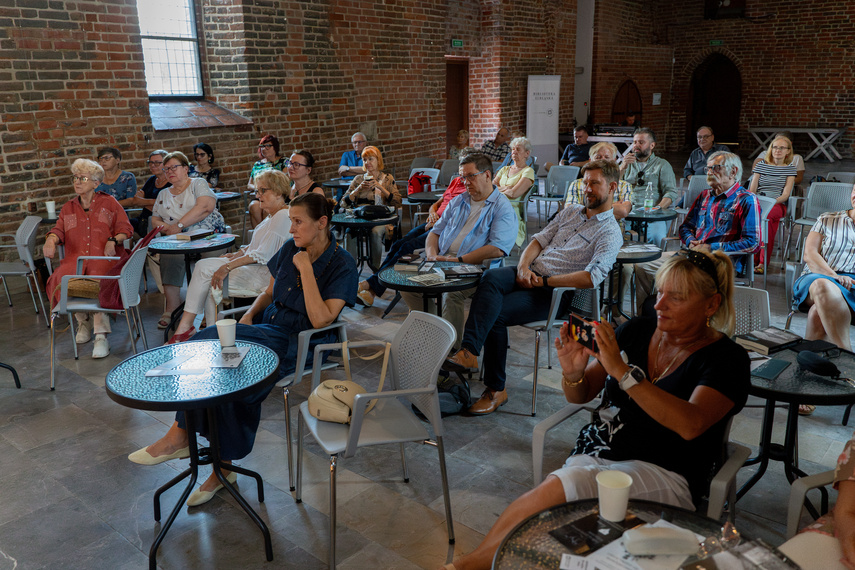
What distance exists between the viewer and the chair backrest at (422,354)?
238cm

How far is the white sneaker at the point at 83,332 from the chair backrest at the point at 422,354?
117 inches

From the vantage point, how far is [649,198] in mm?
5320

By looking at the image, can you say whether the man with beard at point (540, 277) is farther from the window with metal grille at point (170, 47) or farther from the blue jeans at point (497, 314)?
the window with metal grille at point (170, 47)

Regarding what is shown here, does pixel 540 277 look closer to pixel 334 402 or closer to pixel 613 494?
pixel 334 402

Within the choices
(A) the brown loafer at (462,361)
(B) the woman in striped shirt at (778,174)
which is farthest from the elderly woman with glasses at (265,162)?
(B) the woman in striped shirt at (778,174)

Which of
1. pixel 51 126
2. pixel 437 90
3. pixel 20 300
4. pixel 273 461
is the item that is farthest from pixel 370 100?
pixel 273 461

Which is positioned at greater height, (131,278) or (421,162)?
(421,162)

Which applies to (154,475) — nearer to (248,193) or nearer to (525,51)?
(248,193)

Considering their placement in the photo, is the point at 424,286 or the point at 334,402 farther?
the point at 424,286

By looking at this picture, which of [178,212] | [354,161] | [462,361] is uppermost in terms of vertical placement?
[354,161]

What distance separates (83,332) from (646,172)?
15.3 feet

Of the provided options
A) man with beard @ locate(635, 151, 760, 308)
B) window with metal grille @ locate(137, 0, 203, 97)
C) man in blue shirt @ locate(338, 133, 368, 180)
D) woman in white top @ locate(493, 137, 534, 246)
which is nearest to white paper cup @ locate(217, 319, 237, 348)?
man with beard @ locate(635, 151, 760, 308)

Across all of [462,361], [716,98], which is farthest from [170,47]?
[716,98]

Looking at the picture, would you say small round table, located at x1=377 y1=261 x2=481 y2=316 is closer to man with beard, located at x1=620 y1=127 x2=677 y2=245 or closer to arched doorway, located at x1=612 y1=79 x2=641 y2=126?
man with beard, located at x1=620 y1=127 x2=677 y2=245
